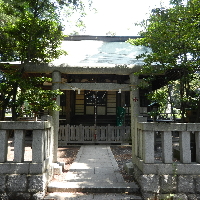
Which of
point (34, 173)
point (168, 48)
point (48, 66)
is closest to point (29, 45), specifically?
point (48, 66)

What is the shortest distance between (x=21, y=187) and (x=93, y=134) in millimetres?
7376

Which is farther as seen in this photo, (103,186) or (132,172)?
(132,172)

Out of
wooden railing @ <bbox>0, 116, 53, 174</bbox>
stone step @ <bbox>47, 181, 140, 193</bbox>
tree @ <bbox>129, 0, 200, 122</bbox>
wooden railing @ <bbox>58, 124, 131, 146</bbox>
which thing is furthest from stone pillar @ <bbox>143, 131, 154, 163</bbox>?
wooden railing @ <bbox>58, 124, 131, 146</bbox>

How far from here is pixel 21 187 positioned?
4035 millimetres

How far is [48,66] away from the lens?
20.4ft

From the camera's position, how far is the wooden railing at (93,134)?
11.2 metres

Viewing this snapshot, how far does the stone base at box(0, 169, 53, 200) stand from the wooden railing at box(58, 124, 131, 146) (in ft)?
23.3

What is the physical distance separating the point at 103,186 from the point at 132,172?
4.45 feet

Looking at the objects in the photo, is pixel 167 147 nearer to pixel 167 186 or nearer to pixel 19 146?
pixel 167 186

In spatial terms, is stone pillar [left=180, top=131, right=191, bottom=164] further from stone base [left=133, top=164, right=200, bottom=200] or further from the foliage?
the foliage

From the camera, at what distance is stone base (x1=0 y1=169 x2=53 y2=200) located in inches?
159

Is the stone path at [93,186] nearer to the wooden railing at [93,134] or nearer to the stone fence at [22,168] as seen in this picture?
the stone fence at [22,168]

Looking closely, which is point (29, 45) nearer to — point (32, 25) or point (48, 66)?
point (32, 25)

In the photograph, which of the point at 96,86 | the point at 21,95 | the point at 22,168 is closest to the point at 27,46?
the point at 21,95
